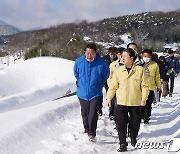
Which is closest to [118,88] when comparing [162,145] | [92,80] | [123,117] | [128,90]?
[128,90]

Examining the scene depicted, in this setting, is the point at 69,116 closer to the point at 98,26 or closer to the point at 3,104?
the point at 3,104

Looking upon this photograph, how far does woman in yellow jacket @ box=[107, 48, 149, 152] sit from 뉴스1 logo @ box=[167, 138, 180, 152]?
2.08ft

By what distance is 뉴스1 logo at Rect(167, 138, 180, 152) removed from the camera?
16.3ft

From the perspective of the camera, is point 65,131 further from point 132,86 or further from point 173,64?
point 173,64

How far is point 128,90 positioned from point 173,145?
110cm

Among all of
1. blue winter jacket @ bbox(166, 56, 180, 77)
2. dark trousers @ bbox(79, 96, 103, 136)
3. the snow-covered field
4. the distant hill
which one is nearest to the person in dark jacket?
blue winter jacket @ bbox(166, 56, 180, 77)

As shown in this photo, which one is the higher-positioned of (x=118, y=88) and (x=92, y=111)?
(x=118, y=88)

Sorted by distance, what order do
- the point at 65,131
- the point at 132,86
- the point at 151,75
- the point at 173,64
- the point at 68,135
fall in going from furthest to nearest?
the point at 173,64 → the point at 151,75 → the point at 65,131 → the point at 68,135 → the point at 132,86

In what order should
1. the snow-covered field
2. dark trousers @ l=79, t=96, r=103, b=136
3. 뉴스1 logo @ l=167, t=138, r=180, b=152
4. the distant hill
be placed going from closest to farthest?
뉴스1 logo @ l=167, t=138, r=180, b=152 < the snow-covered field < dark trousers @ l=79, t=96, r=103, b=136 < the distant hill

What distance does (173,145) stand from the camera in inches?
202

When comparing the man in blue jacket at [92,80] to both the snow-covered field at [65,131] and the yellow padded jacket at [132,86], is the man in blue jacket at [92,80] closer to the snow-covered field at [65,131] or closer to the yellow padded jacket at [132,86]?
the snow-covered field at [65,131]

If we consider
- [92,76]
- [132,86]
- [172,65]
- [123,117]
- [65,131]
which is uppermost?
[92,76]

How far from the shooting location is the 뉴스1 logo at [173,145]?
4.98m

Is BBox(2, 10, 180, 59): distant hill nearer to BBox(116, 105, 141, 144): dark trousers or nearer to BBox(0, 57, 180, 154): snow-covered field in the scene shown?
BBox(0, 57, 180, 154): snow-covered field
